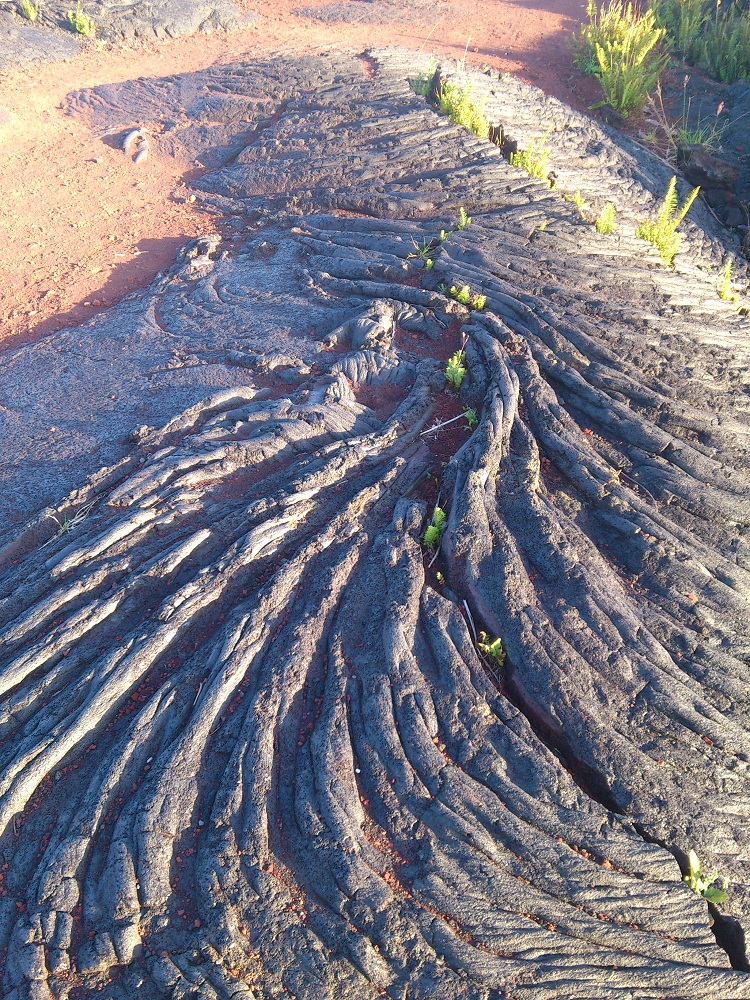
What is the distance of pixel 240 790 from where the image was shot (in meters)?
3.71

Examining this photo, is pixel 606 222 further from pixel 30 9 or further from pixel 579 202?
pixel 30 9

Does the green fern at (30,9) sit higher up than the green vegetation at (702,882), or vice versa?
the green fern at (30,9)

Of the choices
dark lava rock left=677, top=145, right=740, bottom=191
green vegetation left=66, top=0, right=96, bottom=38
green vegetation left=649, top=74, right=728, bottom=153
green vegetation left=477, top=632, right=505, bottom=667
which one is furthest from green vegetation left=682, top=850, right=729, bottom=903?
green vegetation left=66, top=0, right=96, bottom=38

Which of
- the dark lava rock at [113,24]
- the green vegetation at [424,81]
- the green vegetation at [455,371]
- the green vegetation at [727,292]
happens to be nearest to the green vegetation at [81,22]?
the dark lava rock at [113,24]

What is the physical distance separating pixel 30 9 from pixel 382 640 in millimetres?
14190

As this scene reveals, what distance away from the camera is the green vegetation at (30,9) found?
12.8 m

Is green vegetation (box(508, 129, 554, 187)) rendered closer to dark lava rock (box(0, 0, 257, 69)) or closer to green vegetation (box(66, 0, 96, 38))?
dark lava rock (box(0, 0, 257, 69))

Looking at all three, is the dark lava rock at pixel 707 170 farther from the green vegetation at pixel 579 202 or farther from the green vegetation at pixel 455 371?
the green vegetation at pixel 455 371

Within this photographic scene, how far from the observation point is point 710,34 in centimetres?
1328

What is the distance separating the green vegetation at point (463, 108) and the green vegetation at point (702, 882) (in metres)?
8.98

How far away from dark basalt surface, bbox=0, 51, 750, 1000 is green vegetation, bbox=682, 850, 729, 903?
78 mm

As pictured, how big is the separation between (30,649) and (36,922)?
1548 mm

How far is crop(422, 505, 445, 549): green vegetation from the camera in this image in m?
4.77

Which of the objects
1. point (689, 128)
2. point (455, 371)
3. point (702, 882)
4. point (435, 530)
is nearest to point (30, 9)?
point (689, 128)
